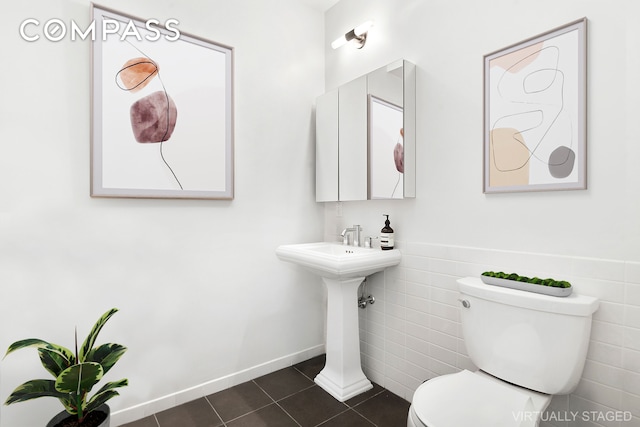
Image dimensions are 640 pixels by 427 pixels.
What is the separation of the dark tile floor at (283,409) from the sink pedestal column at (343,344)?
0.05 m

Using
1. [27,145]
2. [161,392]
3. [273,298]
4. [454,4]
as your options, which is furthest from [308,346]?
[454,4]

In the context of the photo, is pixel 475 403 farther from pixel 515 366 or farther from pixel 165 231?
pixel 165 231

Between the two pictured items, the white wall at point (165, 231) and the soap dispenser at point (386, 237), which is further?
the soap dispenser at point (386, 237)

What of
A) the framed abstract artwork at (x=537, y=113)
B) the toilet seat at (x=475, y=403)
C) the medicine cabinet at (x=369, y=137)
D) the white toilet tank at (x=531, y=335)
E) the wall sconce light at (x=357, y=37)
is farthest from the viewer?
the wall sconce light at (x=357, y=37)

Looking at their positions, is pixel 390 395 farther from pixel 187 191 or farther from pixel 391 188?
pixel 187 191

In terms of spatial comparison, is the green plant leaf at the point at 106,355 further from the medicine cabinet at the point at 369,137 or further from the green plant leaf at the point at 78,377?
the medicine cabinet at the point at 369,137

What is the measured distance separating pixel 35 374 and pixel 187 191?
1.08 metres

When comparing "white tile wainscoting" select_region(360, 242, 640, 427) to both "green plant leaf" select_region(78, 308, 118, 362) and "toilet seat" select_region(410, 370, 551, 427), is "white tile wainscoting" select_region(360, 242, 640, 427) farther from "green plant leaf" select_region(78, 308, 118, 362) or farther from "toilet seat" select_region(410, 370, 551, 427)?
"green plant leaf" select_region(78, 308, 118, 362)

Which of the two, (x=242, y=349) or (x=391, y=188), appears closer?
(x=391, y=188)

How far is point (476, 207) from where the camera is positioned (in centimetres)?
158

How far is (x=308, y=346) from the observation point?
2402 mm

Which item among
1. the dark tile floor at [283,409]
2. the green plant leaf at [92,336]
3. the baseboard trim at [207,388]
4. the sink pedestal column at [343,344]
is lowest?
the dark tile floor at [283,409]

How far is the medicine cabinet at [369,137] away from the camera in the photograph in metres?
1.82

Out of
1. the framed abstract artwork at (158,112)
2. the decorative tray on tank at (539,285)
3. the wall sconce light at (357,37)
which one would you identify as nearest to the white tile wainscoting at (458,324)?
the decorative tray on tank at (539,285)
